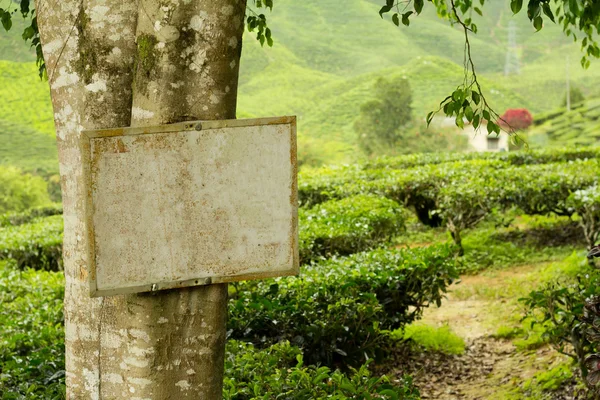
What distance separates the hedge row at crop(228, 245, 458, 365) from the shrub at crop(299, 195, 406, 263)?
893 millimetres

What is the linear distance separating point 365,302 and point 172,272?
2274mm

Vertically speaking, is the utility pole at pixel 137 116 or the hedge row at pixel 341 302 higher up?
the utility pole at pixel 137 116

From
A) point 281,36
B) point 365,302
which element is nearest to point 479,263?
point 365,302

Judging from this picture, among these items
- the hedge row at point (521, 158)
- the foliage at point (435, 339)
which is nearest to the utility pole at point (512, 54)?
the hedge row at point (521, 158)

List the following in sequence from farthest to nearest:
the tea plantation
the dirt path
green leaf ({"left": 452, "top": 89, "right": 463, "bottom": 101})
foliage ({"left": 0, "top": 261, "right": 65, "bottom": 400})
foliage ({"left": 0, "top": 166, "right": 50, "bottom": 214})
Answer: foliage ({"left": 0, "top": 166, "right": 50, "bottom": 214})
the dirt path
green leaf ({"left": 452, "top": 89, "right": 463, "bottom": 101})
the tea plantation
foliage ({"left": 0, "top": 261, "right": 65, "bottom": 400})

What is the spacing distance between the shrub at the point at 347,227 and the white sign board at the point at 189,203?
340 centimetres

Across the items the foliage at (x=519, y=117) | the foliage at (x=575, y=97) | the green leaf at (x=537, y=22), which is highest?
the foliage at (x=575, y=97)

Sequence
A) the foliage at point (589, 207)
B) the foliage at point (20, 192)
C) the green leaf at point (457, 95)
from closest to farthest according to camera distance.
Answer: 1. the green leaf at point (457, 95)
2. the foliage at point (589, 207)
3. the foliage at point (20, 192)

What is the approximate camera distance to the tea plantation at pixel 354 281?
2932 millimetres

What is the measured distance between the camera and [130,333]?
204cm

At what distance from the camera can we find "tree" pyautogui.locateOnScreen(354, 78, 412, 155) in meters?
27.5

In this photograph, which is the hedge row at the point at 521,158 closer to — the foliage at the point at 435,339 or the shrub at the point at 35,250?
the foliage at the point at 435,339

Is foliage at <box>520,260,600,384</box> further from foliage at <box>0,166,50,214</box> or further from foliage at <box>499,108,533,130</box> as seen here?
foliage at <box>499,108,533,130</box>

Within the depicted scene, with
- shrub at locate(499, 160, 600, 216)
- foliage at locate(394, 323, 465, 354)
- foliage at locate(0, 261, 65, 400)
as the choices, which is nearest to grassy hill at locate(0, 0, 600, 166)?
shrub at locate(499, 160, 600, 216)
